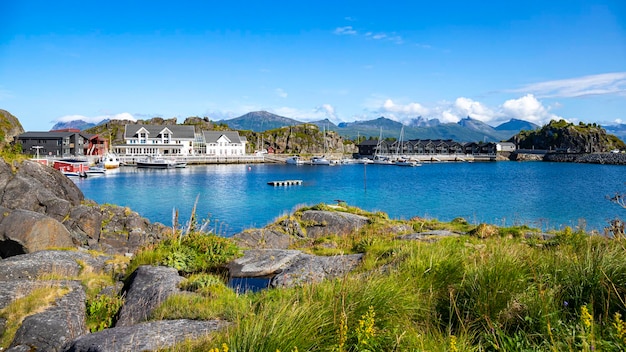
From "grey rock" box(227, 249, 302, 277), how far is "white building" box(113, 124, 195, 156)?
138m

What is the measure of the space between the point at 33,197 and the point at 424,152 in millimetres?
187553

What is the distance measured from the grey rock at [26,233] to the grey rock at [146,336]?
36.3ft

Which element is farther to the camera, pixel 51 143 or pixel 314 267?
pixel 51 143

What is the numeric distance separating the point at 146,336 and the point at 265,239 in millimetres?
15190

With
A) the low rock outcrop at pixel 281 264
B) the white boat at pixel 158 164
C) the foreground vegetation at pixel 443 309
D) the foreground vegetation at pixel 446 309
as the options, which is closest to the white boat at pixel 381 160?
the white boat at pixel 158 164

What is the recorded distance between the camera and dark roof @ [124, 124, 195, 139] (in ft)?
479

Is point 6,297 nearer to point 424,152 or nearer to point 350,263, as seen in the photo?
point 350,263

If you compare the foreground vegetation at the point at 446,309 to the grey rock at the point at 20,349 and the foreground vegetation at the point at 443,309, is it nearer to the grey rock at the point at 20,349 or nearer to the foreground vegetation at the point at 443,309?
the foreground vegetation at the point at 443,309

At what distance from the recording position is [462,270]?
6973mm

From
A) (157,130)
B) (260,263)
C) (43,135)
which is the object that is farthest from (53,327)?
(157,130)

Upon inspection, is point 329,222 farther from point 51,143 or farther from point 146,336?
point 51,143

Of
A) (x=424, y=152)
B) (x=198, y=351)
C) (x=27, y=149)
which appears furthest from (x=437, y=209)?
(x=424, y=152)

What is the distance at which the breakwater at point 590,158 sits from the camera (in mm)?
169500

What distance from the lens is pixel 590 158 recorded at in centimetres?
18025
